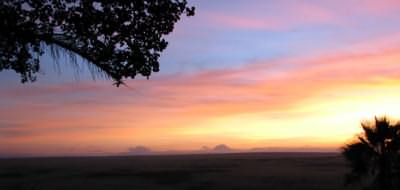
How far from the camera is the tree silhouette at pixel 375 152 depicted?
19.5 metres

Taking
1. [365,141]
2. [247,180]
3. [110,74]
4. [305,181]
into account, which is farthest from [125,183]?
[110,74]

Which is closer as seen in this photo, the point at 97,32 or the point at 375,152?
the point at 97,32

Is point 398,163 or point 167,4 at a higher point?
point 167,4

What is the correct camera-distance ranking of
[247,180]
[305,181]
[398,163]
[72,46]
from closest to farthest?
1. [72,46]
2. [398,163]
3. [305,181]
4. [247,180]

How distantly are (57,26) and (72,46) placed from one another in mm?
464

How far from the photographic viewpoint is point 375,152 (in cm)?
2019

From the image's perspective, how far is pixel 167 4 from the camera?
34.7 ft

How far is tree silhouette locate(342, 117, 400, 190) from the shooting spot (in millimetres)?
19531

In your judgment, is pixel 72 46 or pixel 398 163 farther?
pixel 398 163

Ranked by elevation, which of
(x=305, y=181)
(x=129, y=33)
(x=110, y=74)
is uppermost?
(x=129, y=33)

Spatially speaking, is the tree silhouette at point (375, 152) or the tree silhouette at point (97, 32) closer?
the tree silhouette at point (97, 32)

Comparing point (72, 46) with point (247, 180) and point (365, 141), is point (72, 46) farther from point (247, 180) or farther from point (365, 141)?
point (247, 180)

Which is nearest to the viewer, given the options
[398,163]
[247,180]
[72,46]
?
[72,46]

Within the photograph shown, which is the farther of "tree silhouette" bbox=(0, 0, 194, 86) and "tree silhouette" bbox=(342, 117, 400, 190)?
"tree silhouette" bbox=(342, 117, 400, 190)
